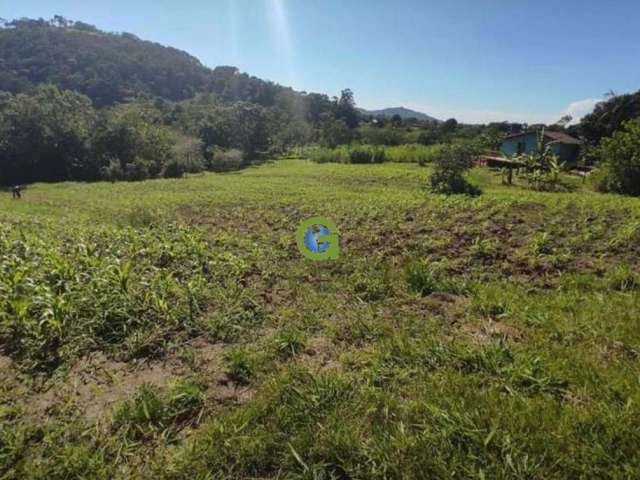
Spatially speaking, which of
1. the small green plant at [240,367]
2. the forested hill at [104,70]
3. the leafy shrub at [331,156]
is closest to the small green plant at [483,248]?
the small green plant at [240,367]

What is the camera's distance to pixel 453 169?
1417 centimetres

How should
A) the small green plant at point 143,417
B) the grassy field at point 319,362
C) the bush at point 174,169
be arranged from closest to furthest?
the grassy field at point 319,362 < the small green plant at point 143,417 < the bush at point 174,169

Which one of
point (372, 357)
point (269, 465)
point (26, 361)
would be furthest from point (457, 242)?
point (26, 361)

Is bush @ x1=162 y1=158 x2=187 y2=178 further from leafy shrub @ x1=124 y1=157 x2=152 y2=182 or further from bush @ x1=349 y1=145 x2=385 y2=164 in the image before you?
bush @ x1=349 y1=145 x2=385 y2=164

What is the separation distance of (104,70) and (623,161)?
96407 mm

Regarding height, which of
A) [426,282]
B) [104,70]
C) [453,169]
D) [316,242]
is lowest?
[426,282]

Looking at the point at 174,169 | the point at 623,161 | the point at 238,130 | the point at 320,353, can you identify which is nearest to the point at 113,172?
the point at 174,169

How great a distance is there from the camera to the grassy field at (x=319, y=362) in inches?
75.9

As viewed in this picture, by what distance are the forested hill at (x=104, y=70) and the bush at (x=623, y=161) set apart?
74.9m

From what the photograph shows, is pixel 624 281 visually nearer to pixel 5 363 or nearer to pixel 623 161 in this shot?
pixel 5 363

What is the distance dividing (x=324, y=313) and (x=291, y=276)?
1254mm

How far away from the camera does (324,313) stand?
12.0 feet

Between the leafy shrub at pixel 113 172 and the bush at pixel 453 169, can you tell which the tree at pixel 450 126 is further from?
the leafy shrub at pixel 113 172

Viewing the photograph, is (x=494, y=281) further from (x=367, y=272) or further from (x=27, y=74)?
(x=27, y=74)
